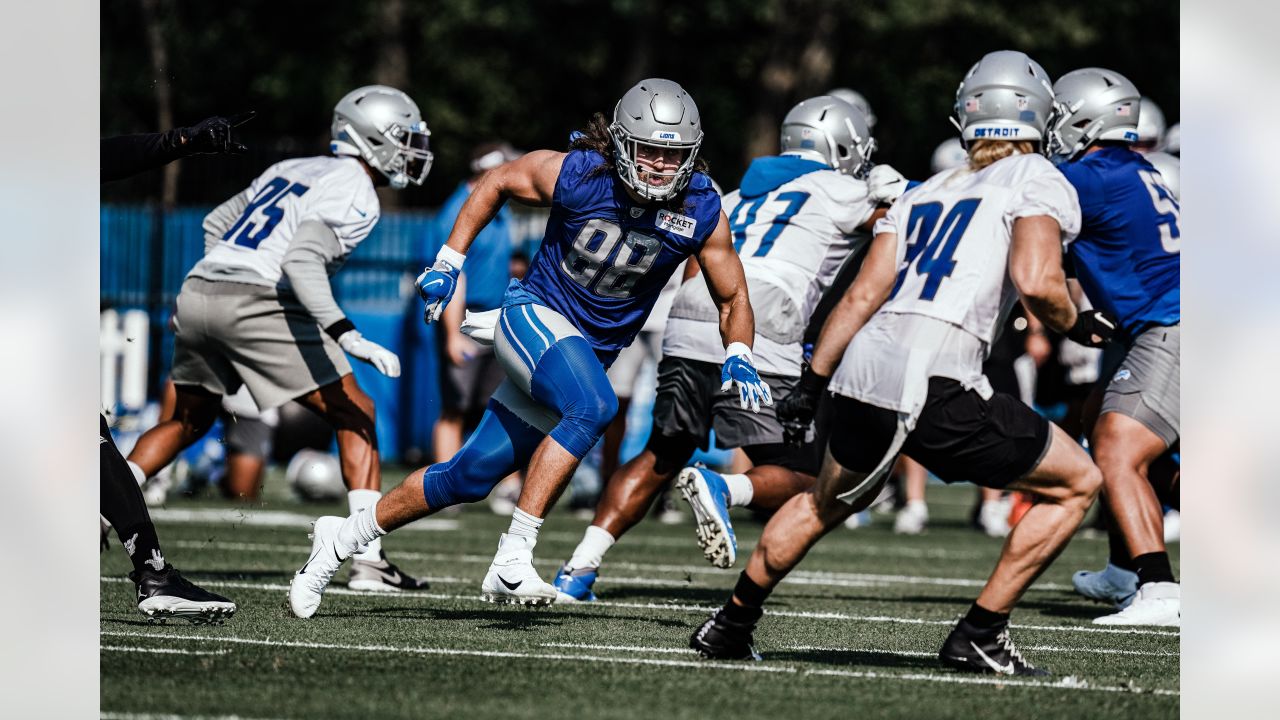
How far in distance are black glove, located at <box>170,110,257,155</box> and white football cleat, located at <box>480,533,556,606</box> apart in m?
1.55

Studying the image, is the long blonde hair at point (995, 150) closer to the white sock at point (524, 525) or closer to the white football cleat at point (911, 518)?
the white sock at point (524, 525)

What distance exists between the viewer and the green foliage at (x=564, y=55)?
97.7ft

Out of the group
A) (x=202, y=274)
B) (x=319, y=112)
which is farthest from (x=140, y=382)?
(x=319, y=112)

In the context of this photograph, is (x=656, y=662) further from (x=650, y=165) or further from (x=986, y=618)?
(x=650, y=165)

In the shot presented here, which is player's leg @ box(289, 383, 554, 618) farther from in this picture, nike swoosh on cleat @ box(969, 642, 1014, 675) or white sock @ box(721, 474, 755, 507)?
nike swoosh on cleat @ box(969, 642, 1014, 675)

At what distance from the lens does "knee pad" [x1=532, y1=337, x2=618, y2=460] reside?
6.16 meters

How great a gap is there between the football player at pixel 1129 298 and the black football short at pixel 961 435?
6.25 ft

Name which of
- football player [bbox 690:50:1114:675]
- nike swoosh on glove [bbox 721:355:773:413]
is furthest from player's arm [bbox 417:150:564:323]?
football player [bbox 690:50:1114:675]

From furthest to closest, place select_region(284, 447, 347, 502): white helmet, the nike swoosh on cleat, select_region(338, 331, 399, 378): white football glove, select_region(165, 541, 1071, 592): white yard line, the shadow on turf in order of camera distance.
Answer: select_region(284, 447, 347, 502): white helmet < select_region(165, 541, 1071, 592): white yard line < select_region(338, 331, 399, 378): white football glove < the shadow on turf < the nike swoosh on cleat

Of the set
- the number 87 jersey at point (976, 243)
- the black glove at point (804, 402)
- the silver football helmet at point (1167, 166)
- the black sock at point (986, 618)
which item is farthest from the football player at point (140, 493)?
the silver football helmet at point (1167, 166)

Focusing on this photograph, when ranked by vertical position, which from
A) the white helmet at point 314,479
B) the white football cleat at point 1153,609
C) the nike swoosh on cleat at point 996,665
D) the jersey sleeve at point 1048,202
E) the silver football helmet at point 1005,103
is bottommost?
the white helmet at point 314,479

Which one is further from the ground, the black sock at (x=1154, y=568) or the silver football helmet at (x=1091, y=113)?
the silver football helmet at (x=1091, y=113)
